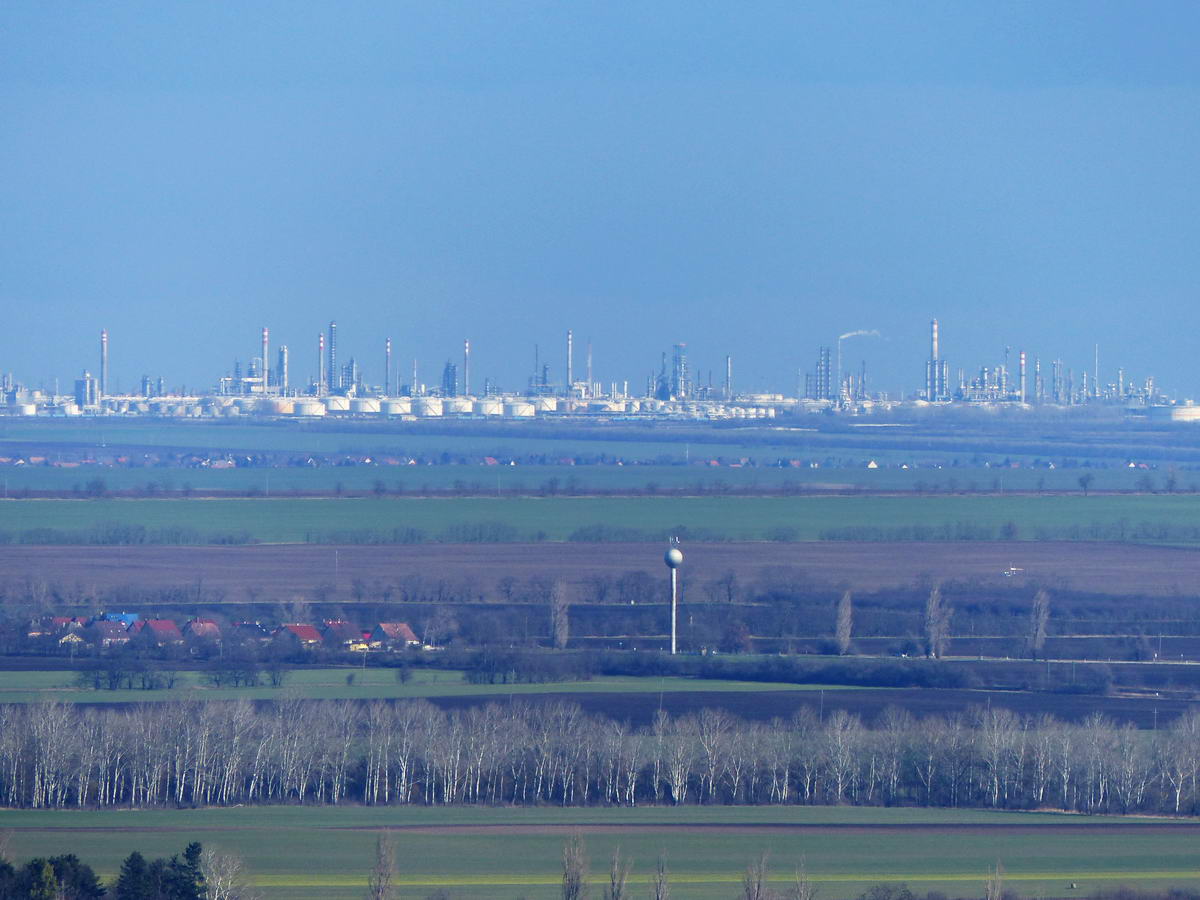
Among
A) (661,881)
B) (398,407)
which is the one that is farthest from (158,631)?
(398,407)

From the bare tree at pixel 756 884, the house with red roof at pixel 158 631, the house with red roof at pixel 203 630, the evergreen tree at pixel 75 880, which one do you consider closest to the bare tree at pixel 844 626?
the house with red roof at pixel 203 630

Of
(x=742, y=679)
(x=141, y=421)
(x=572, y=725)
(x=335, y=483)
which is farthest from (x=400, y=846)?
(x=141, y=421)

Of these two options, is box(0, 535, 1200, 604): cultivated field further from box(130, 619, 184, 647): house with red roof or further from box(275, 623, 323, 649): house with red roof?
box(275, 623, 323, 649): house with red roof

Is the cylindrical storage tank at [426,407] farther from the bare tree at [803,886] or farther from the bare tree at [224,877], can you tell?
the bare tree at [803,886]

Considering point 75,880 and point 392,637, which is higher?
point 392,637

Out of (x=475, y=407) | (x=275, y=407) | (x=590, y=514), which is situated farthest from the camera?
(x=475, y=407)

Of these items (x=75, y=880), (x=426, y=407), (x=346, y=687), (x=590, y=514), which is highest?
(x=426, y=407)

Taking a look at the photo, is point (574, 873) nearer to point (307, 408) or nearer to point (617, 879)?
point (617, 879)
